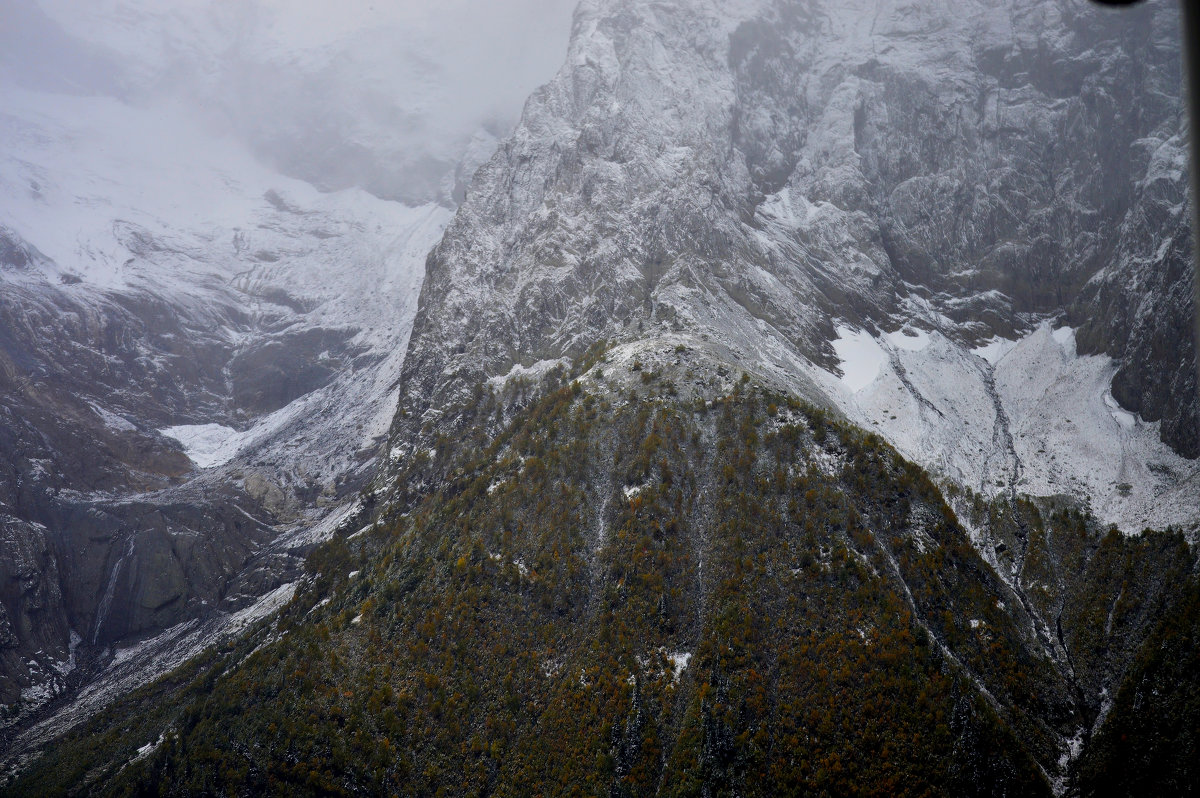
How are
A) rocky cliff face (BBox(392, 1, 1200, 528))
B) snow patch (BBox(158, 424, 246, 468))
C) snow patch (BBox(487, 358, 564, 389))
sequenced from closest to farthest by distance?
1. rocky cliff face (BBox(392, 1, 1200, 528))
2. snow patch (BBox(487, 358, 564, 389))
3. snow patch (BBox(158, 424, 246, 468))

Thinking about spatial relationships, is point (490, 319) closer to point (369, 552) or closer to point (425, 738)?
point (369, 552)

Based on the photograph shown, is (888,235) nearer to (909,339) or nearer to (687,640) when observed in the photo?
(909,339)

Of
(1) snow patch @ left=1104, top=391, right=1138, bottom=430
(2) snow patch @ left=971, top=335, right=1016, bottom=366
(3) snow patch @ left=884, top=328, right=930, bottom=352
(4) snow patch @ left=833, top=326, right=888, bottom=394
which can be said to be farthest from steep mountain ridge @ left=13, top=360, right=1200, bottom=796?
(3) snow patch @ left=884, top=328, right=930, bottom=352

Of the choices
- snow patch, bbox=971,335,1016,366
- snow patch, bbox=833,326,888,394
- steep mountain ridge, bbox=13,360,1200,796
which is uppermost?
snow patch, bbox=833,326,888,394

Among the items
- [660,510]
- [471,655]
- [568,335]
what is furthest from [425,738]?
[568,335]

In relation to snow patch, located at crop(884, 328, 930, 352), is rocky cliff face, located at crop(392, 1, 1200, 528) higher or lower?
higher

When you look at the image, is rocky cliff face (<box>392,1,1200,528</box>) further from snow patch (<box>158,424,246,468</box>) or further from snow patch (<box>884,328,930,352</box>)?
snow patch (<box>158,424,246,468</box>)
